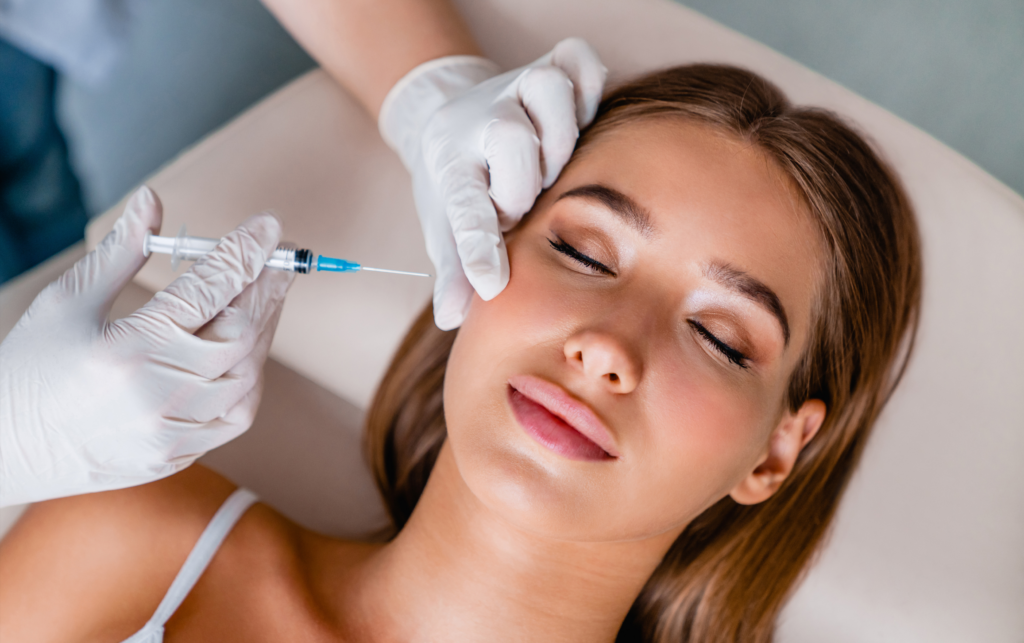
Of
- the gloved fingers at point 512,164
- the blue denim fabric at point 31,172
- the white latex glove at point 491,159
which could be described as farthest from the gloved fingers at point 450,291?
the blue denim fabric at point 31,172

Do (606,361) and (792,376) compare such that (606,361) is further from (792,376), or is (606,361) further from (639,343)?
(792,376)

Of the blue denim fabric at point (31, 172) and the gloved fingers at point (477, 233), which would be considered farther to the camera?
the blue denim fabric at point (31, 172)

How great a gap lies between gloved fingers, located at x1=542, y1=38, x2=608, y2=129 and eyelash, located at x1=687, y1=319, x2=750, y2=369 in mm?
619

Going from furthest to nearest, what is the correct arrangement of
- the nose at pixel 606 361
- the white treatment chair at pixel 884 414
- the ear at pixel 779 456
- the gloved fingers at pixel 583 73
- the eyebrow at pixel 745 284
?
the white treatment chair at pixel 884 414 < the gloved fingers at pixel 583 73 < the ear at pixel 779 456 < the eyebrow at pixel 745 284 < the nose at pixel 606 361

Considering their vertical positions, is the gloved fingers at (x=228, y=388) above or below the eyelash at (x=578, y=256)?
below

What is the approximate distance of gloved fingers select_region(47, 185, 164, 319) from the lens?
4.08 ft

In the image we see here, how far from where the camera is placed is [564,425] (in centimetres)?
106

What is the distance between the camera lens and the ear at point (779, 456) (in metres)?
1.36

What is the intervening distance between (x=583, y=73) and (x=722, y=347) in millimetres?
727

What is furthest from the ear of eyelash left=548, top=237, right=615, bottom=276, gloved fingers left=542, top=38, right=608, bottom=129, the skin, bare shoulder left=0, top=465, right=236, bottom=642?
bare shoulder left=0, top=465, right=236, bottom=642

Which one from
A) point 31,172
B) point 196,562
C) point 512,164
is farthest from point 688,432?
point 31,172

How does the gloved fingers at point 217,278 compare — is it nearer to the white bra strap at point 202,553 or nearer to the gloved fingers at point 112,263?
the gloved fingers at point 112,263

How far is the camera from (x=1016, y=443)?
1.67 metres

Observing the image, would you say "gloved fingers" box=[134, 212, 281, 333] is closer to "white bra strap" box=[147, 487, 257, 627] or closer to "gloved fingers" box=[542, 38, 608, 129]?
"white bra strap" box=[147, 487, 257, 627]
